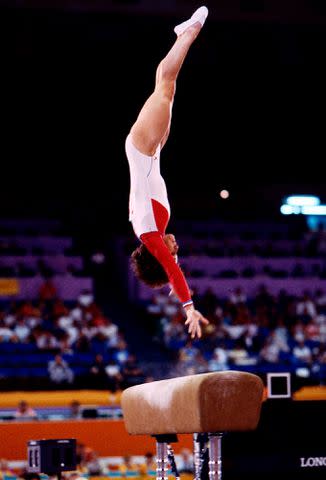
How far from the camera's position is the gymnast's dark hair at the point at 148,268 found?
527 centimetres

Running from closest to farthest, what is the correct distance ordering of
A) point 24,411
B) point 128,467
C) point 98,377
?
point 128,467, point 24,411, point 98,377

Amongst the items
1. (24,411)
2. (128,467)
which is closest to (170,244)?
(128,467)

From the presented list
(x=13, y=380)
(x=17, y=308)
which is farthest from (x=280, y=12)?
(x=17, y=308)

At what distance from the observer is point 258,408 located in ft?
15.5

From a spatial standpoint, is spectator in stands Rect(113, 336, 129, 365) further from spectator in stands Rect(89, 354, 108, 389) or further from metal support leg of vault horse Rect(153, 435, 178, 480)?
metal support leg of vault horse Rect(153, 435, 178, 480)

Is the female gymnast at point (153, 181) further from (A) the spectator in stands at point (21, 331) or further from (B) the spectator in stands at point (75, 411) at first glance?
(A) the spectator in stands at point (21, 331)

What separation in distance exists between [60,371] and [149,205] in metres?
→ 10.6

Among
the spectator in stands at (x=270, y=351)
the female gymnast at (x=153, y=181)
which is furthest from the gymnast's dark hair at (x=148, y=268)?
the spectator in stands at (x=270, y=351)

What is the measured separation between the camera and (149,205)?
17.4 ft

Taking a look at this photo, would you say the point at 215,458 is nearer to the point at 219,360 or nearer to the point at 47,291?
the point at 219,360

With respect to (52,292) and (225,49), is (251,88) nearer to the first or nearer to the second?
(225,49)

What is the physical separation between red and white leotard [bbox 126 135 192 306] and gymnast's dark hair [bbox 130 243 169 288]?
0.38ft

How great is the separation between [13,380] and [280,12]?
25.0ft

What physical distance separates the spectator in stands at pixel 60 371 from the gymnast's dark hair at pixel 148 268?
1001cm
